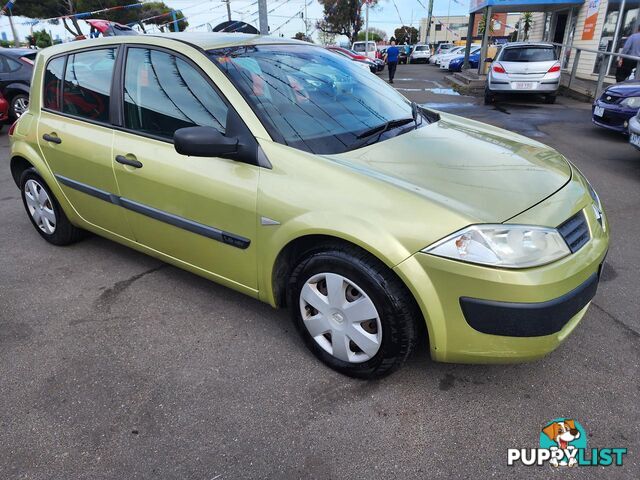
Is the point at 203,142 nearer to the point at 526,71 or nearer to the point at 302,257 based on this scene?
the point at 302,257

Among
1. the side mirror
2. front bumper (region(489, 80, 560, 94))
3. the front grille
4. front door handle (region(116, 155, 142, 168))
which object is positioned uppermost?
the side mirror

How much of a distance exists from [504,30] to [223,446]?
59103 millimetres

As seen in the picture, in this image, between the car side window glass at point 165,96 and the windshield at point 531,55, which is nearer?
the car side window glass at point 165,96

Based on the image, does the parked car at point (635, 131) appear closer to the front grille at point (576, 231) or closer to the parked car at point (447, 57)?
the front grille at point (576, 231)

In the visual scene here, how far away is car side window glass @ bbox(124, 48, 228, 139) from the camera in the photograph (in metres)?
2.52

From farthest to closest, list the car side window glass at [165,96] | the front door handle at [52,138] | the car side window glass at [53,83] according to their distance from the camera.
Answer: the car side window glass at [53,83], the front door handle at [52,138], the car side window glass at [165,96]

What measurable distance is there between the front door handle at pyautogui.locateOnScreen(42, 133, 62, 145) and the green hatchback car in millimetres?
29

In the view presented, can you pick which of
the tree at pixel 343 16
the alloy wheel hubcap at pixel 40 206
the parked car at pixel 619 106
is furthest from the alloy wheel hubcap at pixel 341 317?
the tree at pixel 343 16

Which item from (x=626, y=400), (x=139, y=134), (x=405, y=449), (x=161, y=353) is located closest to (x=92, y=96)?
(x=139, y=134)

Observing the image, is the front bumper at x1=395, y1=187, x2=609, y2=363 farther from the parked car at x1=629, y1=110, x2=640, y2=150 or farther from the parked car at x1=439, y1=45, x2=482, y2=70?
the parked car at x1=439, y1=45, x2=482, y2=70

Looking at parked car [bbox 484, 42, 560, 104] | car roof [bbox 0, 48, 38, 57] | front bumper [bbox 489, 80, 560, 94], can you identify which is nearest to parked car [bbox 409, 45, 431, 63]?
parked car [bbox 484, 42, 560, 104]

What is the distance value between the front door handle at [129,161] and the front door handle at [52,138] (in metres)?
0.72

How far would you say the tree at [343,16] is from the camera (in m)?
52.1

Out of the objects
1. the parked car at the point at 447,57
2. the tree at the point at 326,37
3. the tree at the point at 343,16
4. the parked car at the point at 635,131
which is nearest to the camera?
the parked car at the point at 635,131
